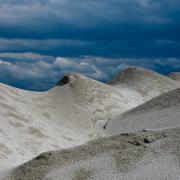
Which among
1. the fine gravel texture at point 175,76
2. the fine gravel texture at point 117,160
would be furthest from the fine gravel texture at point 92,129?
the fine gravel texture at point 175,76

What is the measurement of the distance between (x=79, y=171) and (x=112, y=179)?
301cm

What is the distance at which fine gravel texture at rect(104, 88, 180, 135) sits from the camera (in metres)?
62.8

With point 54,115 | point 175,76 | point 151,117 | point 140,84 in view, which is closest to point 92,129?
point 54,115

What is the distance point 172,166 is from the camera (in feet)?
98.5

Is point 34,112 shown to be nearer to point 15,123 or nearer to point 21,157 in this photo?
point 15,123

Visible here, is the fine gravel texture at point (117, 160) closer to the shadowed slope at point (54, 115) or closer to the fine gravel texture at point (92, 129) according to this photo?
the fine gravel texture at point (92, 129)

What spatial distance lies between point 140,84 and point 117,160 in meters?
72.2

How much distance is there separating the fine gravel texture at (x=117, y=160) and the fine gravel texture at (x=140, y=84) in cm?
5545

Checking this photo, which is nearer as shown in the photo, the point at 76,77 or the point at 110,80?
the point at 76,77

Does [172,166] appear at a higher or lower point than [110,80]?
higher

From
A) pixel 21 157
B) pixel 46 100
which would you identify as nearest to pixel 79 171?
pixel 21 157

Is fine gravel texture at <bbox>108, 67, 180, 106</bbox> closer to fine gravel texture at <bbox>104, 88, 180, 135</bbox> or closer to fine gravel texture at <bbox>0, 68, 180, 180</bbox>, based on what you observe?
fine gravel texture at <bbox>0, 68, 180, 180</bbox>

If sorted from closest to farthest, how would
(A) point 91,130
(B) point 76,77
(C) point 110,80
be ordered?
(A) point 91,130, (B) point 76,77, (C) point 110,80

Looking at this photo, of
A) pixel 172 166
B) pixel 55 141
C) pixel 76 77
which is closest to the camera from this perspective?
pixel 172 166
